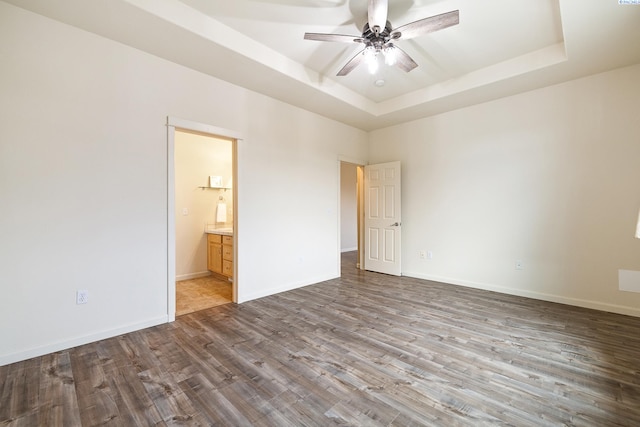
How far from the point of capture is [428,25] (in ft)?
7.30

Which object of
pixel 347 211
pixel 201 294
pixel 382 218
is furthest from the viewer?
pixel 347 211

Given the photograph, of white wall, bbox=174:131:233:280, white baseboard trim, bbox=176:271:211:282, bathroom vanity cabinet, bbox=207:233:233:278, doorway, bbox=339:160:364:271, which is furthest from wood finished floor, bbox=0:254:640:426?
doorway, bbox=339:160:364:271

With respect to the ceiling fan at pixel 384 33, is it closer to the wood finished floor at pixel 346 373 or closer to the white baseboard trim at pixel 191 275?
the wood finished floor at pixel 346 373

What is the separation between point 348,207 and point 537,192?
534cm

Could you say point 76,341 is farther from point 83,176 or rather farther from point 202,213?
point 202,213

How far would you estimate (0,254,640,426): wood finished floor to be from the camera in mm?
1614

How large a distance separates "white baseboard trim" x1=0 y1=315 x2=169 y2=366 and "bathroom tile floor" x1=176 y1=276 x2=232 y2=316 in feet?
1.20

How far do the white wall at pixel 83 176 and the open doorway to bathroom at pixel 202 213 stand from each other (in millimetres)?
1199

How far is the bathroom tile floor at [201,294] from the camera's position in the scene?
3.44m

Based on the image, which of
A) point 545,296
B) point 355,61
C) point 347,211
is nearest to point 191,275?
point 355,61

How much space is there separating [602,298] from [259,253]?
432 centimetres

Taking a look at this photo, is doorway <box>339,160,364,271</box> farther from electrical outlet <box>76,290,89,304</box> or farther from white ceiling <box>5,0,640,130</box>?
electrical outlet <box>76,290,89,304</box>

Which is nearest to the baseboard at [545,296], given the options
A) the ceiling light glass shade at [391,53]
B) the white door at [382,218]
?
the white door at [382,218]

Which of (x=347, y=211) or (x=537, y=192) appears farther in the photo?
(x=347, y=211)
